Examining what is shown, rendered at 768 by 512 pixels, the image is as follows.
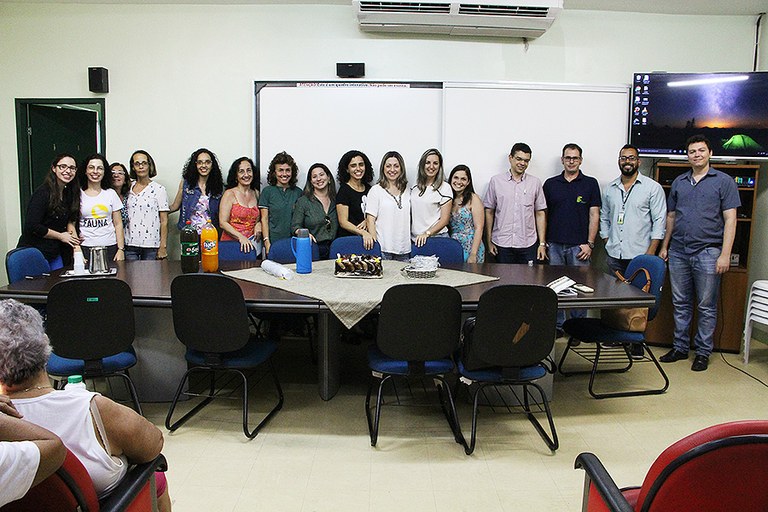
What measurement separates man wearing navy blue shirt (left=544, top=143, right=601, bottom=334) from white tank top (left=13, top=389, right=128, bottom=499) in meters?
4.17

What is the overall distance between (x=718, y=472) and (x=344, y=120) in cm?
454

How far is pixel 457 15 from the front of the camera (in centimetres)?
489

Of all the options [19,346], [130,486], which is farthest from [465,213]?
[19,346]

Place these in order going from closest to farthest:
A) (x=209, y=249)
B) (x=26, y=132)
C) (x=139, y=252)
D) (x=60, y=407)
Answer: (x=60, y=407) < (x=209, y=249) < (x=139, y=252) < (x=26, y=132)

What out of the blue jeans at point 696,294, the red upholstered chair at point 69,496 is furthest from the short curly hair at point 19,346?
the blue jeans at point 696,294

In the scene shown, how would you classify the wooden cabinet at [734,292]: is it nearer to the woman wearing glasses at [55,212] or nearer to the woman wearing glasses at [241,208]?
the woman wearing glasses at [241,208]

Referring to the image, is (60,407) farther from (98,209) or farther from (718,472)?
(98,209)

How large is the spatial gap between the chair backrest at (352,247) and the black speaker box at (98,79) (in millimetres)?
2786

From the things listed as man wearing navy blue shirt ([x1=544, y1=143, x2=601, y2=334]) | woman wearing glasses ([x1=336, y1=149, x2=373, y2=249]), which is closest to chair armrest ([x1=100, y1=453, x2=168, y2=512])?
woman wearing glasses ([x1=336, y1=149, x2=373, y2=249])

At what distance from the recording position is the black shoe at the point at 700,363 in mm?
4344

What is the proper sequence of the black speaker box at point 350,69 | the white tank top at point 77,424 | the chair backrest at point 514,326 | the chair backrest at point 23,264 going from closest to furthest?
the white tank top at point 77,424
the chair backrest at point 514,326
the chair backrest at point 23,264
the black speaker box at point 350,69

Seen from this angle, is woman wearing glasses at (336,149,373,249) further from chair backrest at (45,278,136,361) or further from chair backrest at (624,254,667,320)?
chair backrest at (45,278,136,361)

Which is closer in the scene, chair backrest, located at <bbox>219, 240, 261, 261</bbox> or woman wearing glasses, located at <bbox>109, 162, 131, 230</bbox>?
chair backrest, located at <bbox>219, 240, 261, 261</bbox>

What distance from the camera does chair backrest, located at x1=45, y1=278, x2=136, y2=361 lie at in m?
2.80
